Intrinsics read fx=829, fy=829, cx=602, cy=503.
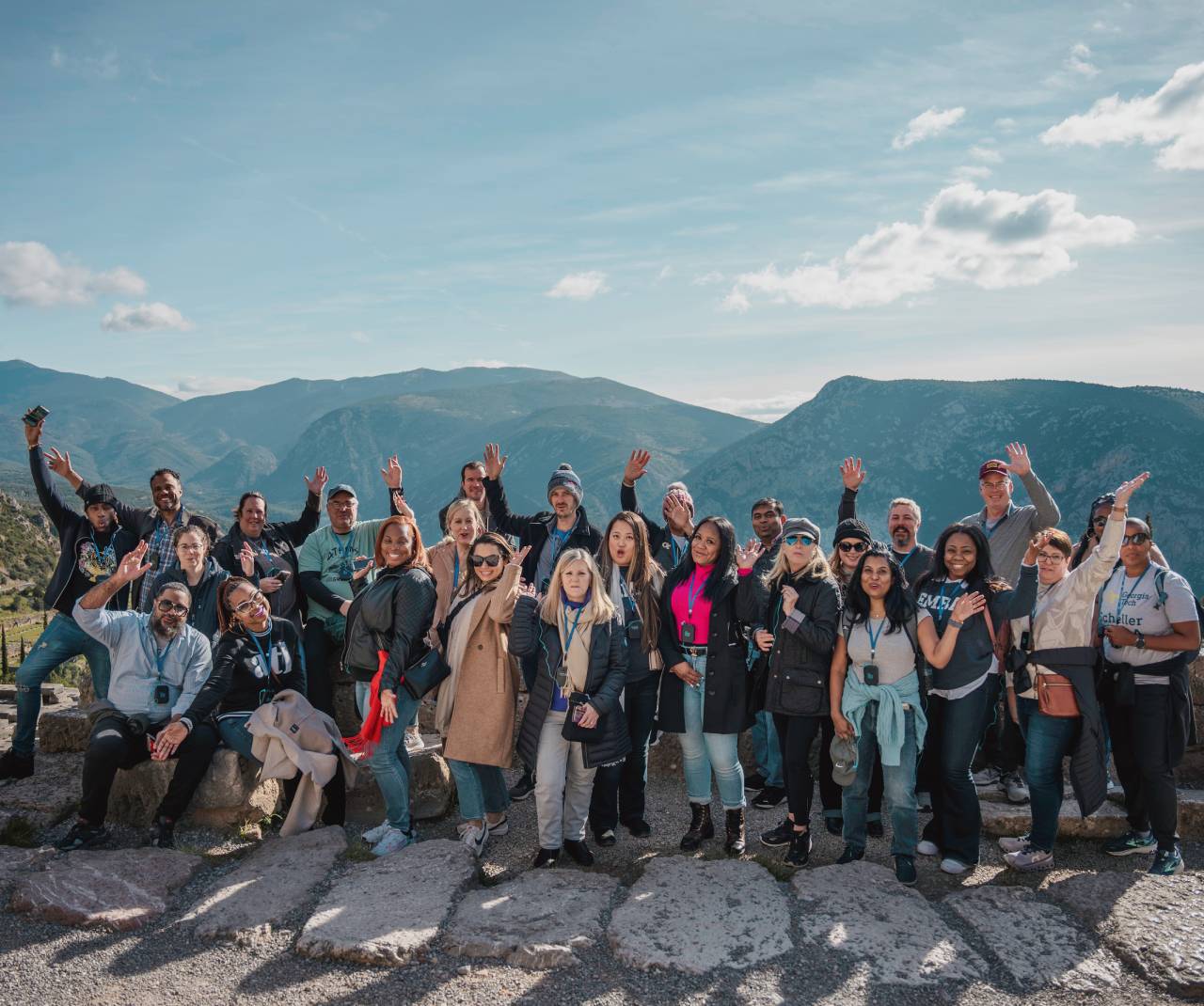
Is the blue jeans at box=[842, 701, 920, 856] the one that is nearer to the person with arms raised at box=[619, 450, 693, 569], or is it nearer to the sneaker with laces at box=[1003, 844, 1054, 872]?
the sneaker with laces at box=[1003, 844, 1054, 872]

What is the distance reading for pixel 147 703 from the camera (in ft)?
21.6

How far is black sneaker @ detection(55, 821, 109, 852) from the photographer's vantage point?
6195mm

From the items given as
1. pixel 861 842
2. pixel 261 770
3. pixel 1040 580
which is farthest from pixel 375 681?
pixel 1040 580

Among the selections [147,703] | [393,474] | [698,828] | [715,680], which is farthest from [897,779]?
[147,703]

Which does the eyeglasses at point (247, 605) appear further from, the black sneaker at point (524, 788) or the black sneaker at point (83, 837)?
the black sneaker at point (524, 788)

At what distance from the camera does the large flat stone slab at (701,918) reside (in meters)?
4.85

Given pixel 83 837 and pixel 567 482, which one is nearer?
pixel 83 837

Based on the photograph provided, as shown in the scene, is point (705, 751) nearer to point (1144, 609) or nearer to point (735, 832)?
point (735, 832)

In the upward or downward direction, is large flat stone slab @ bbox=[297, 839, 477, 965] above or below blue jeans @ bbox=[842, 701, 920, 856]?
below

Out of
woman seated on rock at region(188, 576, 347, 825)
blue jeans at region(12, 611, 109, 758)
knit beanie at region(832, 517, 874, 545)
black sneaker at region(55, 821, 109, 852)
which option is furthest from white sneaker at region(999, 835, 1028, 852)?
blue jeans at region(12, 611, 109, 758)

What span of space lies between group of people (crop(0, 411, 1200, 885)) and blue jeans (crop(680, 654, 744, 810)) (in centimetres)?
2

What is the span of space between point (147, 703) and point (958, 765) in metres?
6.16

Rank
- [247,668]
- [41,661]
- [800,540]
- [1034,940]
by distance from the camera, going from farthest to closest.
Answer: [41,661] → [247,668] → [800,540] → [1034,940]

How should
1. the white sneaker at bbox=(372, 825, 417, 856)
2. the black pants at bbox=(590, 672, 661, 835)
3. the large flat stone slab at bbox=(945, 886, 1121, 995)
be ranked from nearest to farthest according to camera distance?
the large flat stone slab at bbox=(945, 886, 1121, 995) → the white sneaker at bbox=(372, 825, 417, 856) → the black pants at bbox=(590, 672, 661, 835)
